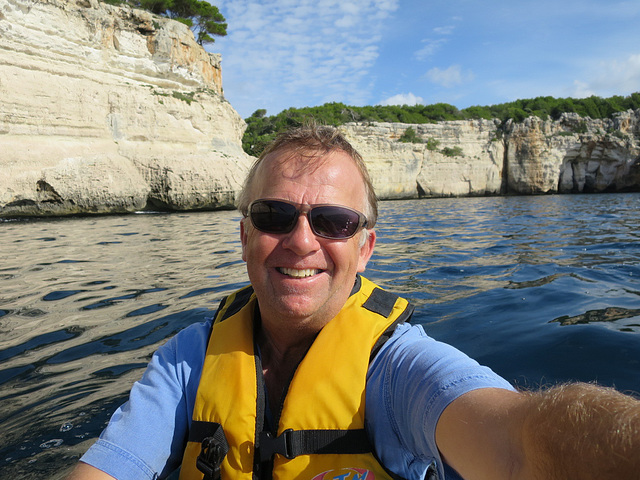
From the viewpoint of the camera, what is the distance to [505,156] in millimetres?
29734

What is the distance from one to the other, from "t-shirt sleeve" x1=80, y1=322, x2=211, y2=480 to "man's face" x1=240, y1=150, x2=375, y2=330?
0.32 meters

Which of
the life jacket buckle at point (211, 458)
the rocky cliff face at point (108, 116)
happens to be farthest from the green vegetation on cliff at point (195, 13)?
the life jacket buckle at point (211, 458)

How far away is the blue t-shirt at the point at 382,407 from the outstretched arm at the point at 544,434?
54mm

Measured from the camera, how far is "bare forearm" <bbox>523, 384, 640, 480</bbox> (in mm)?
599

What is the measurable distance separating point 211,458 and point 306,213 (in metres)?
0.77

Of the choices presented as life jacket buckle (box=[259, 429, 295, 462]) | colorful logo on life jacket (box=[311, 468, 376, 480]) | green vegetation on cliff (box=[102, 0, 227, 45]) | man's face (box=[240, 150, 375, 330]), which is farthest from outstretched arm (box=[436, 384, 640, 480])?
green vegetation on cliff (box=[102, 0, 227, 45])

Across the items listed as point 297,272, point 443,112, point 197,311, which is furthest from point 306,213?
point 443,112

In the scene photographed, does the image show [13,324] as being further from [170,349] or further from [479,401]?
[479,401]

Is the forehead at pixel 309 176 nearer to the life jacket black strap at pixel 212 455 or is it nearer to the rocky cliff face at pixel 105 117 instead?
the life jacket black strap at pixel 212 455

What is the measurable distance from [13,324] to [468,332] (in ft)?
10.9

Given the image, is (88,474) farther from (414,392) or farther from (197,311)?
(197,311)

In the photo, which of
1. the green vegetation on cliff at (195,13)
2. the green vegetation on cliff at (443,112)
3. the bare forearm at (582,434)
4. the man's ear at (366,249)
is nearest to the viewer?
the bare forearm at (582,434)

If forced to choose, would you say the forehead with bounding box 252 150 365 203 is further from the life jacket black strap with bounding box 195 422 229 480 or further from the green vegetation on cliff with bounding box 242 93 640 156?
the green vegetation on cliff with bounding box 242 93 640 156

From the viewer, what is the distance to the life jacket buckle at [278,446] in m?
1.08
